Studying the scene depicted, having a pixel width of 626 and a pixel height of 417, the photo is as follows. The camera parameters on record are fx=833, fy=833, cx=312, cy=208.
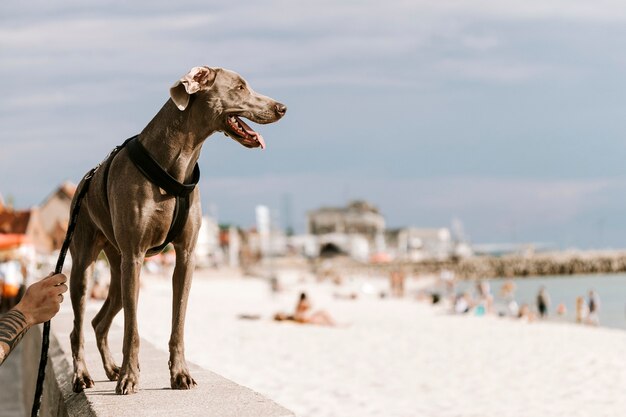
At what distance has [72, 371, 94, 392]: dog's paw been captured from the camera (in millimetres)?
4074

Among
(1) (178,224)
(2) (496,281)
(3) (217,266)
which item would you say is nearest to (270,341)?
(1) (178,224)

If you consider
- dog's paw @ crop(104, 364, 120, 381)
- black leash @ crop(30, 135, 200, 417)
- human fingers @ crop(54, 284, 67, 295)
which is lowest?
dog's paw @ crop(104, 364, 120, 381)

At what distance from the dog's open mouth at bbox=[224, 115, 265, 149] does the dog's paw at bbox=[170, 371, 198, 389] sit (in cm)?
112

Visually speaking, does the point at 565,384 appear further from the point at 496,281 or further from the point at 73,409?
the point at 496,281

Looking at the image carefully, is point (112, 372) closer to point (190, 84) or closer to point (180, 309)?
point (180, 309)

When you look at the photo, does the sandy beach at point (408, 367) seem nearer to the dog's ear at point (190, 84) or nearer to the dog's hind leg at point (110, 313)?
the dog's hind leg at point (110, 313)

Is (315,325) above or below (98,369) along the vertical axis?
below

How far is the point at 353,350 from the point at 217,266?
69319 mm

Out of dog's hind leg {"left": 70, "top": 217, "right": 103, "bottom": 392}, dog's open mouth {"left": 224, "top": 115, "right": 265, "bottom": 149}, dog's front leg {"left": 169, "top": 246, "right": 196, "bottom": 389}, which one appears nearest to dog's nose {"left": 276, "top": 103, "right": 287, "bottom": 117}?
dog's open mouth {"left": 224, "top": 115, "right": 265, "bottom": 149}

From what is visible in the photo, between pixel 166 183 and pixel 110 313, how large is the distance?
1.10 metres

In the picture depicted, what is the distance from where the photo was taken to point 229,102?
139 inches

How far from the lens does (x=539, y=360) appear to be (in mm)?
14203

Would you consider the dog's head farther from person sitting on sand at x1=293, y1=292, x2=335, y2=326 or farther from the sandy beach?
person sitting on sand at x1=293, y1=292, x2=335, y2=326

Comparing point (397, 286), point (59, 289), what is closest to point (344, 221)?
point (397, 286)
